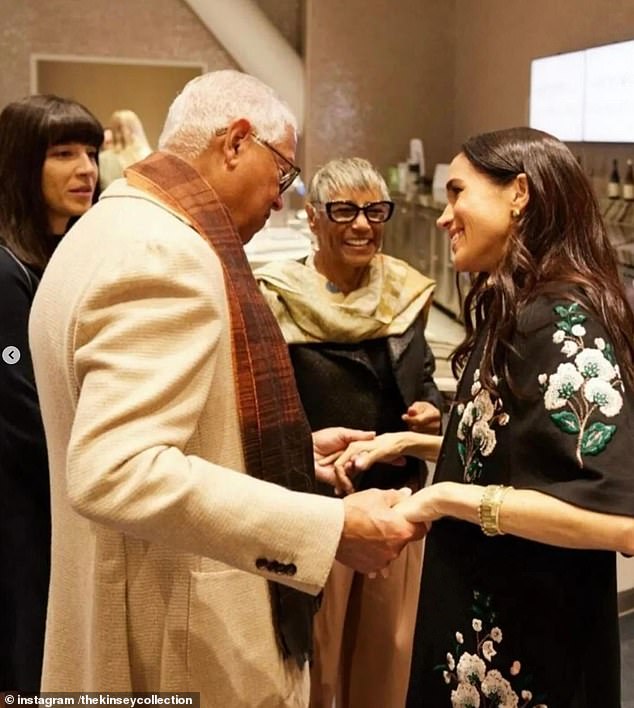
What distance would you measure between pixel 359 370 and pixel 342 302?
18 centimetres

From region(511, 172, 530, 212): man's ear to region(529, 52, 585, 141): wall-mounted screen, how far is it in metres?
4.16

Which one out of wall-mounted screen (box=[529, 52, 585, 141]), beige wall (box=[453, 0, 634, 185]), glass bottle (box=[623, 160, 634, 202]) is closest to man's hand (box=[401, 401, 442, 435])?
glass bottle (box=[623, 160, 634, 202])

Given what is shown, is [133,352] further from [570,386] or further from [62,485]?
[570,386]

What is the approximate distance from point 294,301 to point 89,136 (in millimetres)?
650

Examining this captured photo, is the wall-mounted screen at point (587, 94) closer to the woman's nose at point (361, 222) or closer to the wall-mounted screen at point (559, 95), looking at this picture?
the wall-mounted screen at point (559, 95)

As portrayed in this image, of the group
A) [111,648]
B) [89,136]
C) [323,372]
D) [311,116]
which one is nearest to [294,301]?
[323,372]

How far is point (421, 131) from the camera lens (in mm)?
8031

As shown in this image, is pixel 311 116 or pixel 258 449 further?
pixel 311 116

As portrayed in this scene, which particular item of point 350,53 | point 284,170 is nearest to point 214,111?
point 284,170

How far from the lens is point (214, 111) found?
4.08 ft

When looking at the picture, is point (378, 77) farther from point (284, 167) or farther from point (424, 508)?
point (424, 508)

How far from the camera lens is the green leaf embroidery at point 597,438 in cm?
118

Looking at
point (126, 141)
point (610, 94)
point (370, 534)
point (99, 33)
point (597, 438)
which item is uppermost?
point (99, 33)

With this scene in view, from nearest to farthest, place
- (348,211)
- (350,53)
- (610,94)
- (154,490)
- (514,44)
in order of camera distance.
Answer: (154,490), (348,211), (610,94), (514,44), (350,53)
